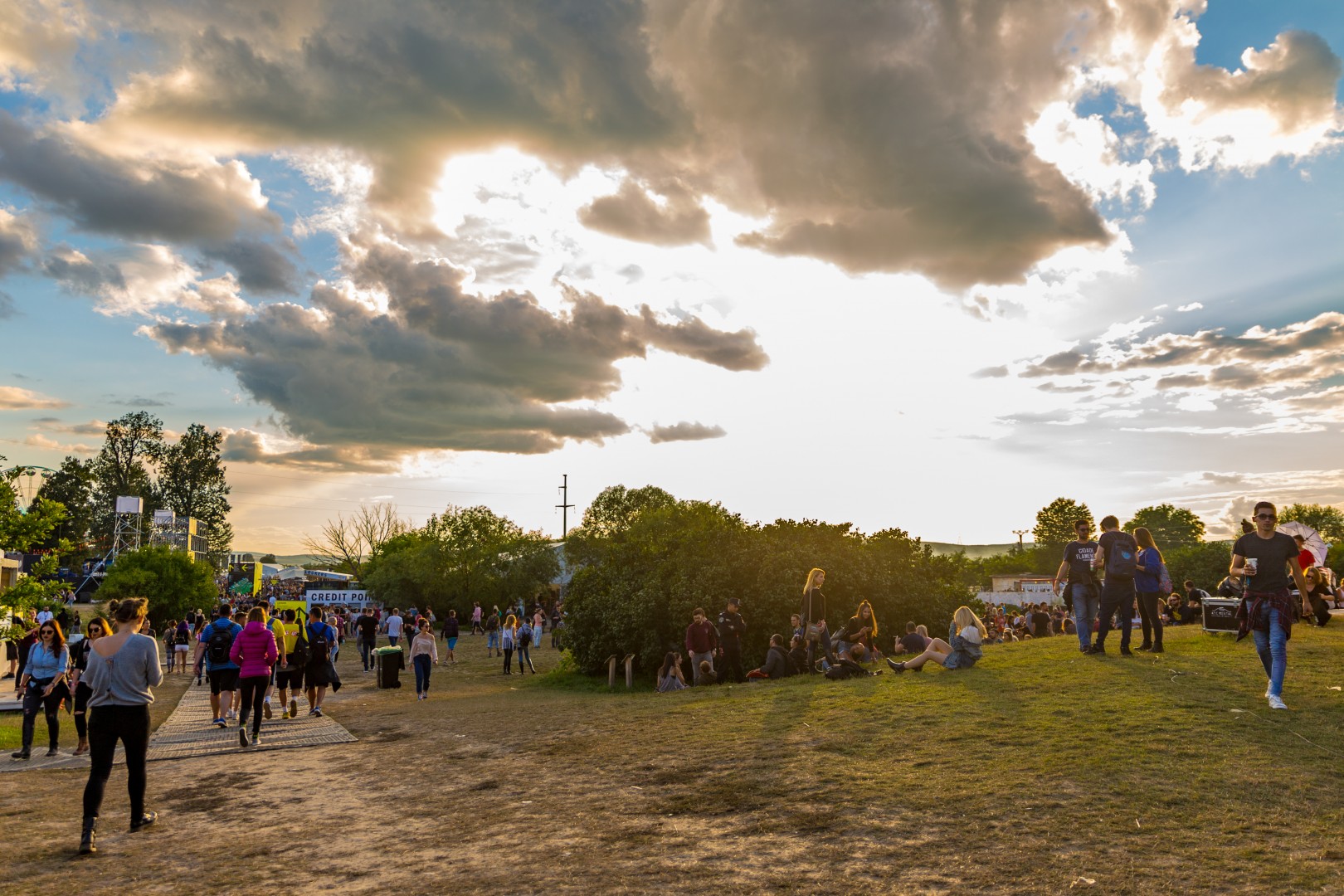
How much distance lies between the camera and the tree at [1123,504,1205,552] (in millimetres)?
124688

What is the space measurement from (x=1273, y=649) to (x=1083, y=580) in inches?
173

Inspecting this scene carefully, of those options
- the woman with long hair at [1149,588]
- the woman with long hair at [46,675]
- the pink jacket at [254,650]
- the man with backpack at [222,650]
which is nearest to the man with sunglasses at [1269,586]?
the woman with long hair at [1149,588]

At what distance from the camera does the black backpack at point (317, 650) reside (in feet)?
49.2

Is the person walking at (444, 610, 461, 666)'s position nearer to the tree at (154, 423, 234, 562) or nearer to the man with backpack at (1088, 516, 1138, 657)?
the man with backpack at (1088, 516, 1138, 657)

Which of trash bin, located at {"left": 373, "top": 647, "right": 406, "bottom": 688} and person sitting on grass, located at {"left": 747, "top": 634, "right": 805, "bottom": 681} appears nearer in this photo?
person sitting on grass, located at {"left": 747, "top": 634, "right": 805, "bottom": 681}

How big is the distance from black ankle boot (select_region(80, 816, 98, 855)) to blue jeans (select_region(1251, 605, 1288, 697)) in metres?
9.87

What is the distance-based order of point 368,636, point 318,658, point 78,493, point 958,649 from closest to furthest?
point 958,649 < point 318,658 < point 368,636 < point 78,493

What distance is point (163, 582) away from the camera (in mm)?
43875

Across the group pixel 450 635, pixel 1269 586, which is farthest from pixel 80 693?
pixel 450 635

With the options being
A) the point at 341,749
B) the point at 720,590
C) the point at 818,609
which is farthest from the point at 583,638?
the point at 341,749

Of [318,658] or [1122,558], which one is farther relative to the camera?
[318,658]

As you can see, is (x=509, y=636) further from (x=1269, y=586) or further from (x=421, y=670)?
(x=1269, y=586)

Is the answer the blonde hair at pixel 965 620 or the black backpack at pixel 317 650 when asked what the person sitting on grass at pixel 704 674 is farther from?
the black backpack at pixel 317 650

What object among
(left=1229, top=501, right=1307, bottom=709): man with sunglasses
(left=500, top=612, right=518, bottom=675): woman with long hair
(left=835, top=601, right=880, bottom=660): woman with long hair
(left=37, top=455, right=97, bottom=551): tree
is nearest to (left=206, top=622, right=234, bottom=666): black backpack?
(left=835, top=601, right=880, bottom=660): woman with long hair
